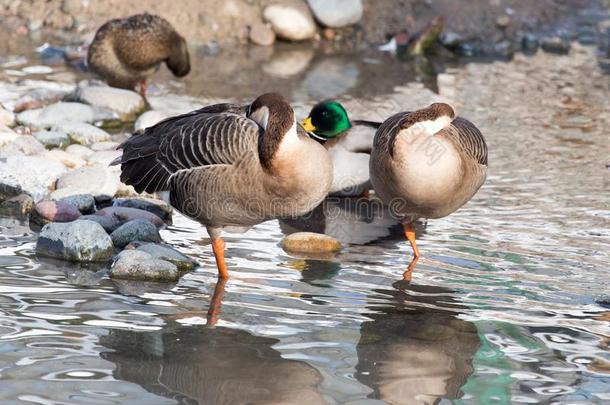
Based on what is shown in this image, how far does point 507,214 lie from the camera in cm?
829

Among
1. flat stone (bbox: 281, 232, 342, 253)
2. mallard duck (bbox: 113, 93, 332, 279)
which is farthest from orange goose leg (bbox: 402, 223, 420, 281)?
mallard duck (bbox: 113, 93, 332, 279)

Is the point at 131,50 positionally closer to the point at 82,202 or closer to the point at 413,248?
the point at 82,202

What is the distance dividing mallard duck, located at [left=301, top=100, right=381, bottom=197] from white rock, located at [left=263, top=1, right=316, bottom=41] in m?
6.02

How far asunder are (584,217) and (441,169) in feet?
6.40

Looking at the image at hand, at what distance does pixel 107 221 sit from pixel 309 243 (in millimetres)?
1511

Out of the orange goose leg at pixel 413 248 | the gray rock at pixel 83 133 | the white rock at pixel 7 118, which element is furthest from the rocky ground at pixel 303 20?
the orange goose leg at pixel 413 248

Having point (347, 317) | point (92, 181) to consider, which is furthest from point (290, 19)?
point (347, 317)

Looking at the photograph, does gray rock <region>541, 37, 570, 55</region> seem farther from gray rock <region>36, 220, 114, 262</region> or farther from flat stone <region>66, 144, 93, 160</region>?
gray rock <region>36, 220, 114, 262</region>

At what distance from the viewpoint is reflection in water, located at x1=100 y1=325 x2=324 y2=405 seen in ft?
16.3

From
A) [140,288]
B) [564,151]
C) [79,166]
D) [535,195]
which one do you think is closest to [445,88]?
[564,151]

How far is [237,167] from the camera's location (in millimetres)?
6277

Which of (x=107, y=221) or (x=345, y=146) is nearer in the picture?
(x=107, y=221)

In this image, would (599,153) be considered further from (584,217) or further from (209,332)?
(209,332)

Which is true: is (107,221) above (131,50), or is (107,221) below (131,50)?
below
